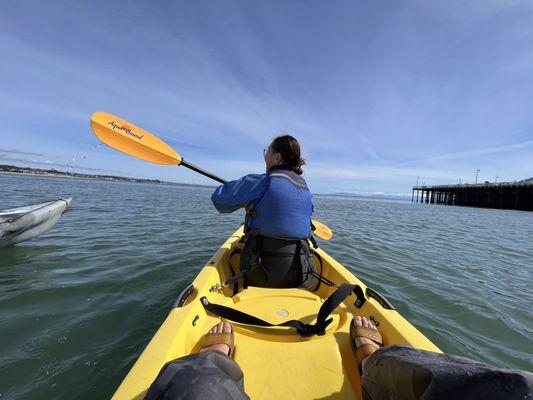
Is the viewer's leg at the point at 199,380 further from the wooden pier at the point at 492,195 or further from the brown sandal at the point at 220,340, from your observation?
the wooden pier at the point at 492,195

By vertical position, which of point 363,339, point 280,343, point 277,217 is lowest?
point 280,343

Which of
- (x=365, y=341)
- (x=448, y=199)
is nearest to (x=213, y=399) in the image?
(x=365, y=341)

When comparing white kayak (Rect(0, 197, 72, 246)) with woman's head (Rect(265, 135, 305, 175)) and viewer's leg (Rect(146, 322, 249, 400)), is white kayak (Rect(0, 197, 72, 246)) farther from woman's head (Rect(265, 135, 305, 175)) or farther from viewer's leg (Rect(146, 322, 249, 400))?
viewer's leg (Rect(146, 322, 249, 400))

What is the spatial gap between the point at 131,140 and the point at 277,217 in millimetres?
3860

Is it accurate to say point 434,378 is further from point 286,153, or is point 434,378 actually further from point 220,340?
point 286,153

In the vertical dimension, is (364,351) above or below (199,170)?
below

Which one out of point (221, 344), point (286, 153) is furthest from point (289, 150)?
point (221, 344)

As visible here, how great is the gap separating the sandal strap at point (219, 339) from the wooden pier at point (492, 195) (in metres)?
52.8

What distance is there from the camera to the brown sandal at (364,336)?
6.63 feet

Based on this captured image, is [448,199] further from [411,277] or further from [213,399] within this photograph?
[213,399]

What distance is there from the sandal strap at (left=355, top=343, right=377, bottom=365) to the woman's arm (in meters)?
1.72

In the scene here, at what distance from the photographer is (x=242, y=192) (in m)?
3.05

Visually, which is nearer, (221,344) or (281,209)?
(221,344)

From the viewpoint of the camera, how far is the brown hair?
10.6ft
